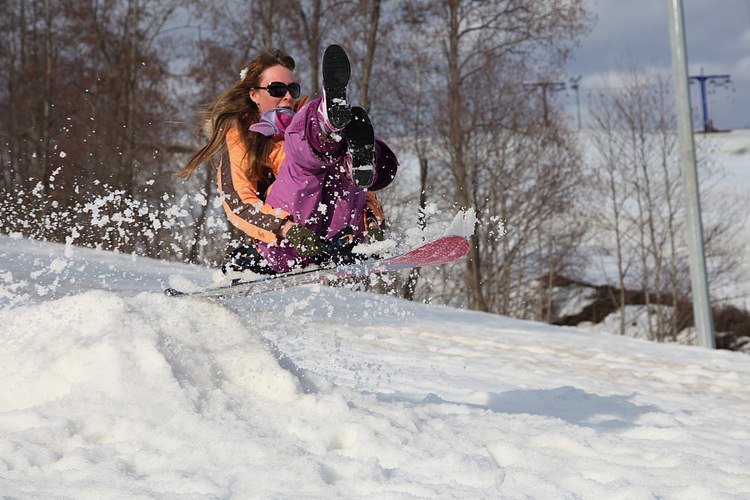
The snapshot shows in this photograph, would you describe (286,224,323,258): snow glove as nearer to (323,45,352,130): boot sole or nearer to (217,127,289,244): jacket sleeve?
(217,127,289,244): jacket sleeve

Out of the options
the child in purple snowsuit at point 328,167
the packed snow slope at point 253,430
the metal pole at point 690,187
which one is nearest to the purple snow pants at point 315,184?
the child in purple snowsuit at point 328,167

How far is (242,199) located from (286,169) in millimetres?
337

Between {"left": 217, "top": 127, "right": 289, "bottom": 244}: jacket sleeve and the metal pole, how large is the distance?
7439mm

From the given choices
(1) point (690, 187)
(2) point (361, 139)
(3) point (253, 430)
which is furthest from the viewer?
(1) point (690, 187)

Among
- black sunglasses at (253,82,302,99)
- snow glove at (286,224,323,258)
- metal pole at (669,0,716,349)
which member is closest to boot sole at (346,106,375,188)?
snow glove at (286,224,323,258)

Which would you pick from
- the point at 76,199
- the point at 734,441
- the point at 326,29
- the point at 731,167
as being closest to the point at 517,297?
the point at 326,29

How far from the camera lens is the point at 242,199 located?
13.5ft

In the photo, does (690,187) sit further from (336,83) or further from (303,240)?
(336,83)

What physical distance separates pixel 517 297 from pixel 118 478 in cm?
2131

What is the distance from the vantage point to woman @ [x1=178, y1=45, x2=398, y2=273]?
3645 millimetres

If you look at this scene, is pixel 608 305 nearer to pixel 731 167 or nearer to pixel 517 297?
pixel 517 297

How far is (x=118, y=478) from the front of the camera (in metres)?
2.78

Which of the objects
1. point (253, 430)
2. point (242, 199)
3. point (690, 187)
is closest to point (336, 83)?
point (242, 199)

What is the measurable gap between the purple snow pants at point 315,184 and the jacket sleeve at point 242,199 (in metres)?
0.07
